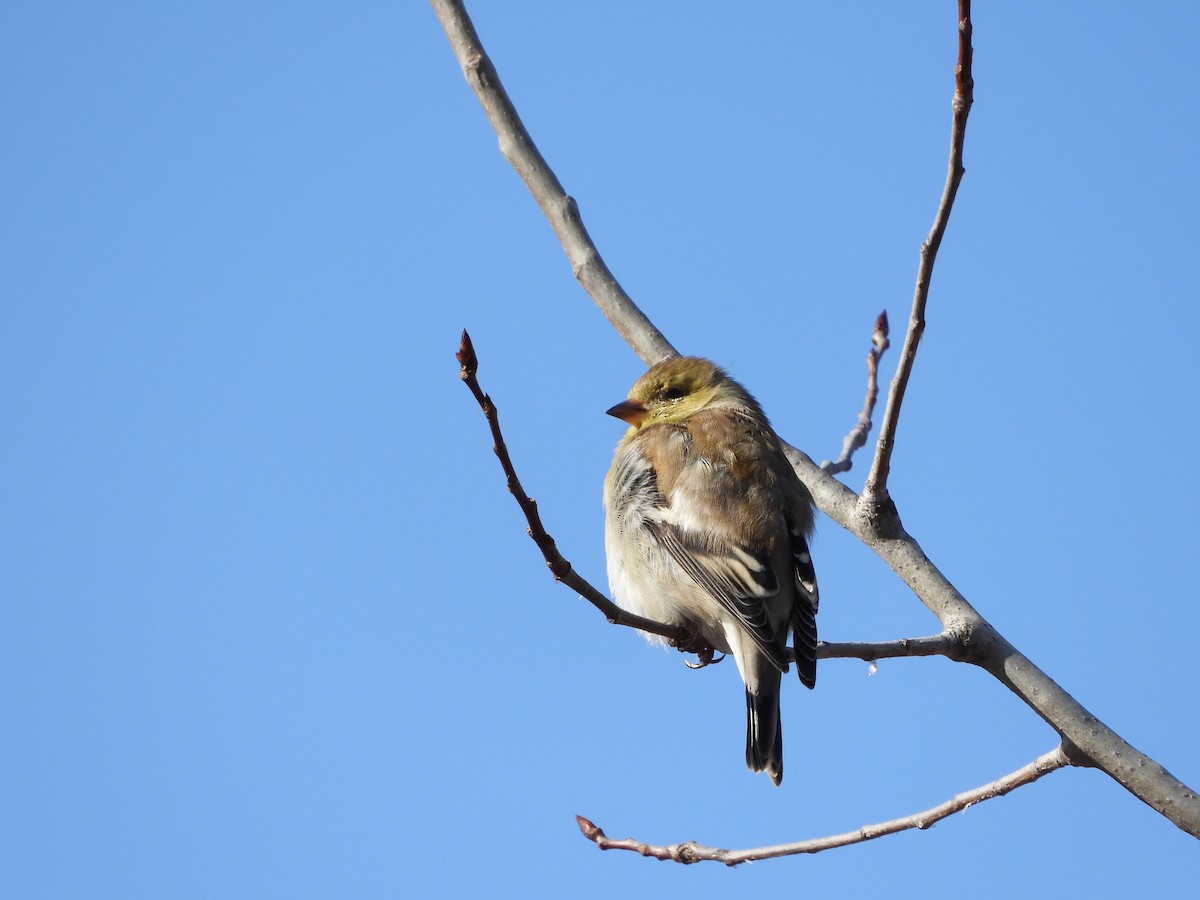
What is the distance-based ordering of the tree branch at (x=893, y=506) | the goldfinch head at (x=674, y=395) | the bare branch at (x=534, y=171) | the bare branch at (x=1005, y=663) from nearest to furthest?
the tree branch at (x=893, y=506)
the bare branch at (x=1005, y=663)
the bare branch at (x=534, y=171)
the goldfinch head at (x=674, y=395)

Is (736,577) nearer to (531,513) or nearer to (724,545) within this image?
(724,545)

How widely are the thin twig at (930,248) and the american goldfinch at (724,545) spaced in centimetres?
105

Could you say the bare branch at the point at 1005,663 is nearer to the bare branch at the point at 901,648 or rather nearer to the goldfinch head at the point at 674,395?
the bare branch at the point at 901,648

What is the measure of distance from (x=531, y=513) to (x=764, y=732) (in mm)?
2260

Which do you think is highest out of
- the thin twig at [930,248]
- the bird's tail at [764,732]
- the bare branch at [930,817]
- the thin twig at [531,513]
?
the thin twig at [930,248]

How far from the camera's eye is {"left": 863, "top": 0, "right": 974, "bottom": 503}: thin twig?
295 centimetres

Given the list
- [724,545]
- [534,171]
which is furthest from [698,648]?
[534,171]

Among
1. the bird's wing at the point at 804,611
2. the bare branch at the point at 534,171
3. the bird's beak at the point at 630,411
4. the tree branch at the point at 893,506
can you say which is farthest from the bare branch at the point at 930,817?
the bird's beak at the point at 630,411

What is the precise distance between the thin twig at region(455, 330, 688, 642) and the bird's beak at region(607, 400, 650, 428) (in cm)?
263

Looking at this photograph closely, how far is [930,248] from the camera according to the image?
3.21m

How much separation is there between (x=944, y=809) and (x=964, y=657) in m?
0.48

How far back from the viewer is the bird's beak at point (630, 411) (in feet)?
20.5

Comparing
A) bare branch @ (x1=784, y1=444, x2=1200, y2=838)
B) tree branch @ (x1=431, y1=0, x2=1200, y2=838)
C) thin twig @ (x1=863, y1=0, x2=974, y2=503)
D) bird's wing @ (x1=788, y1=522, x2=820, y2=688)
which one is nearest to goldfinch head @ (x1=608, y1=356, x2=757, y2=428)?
tree branch @ (x1=431, y1=0, x2=1200, y2=838)

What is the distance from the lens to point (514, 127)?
5051 millimetres
